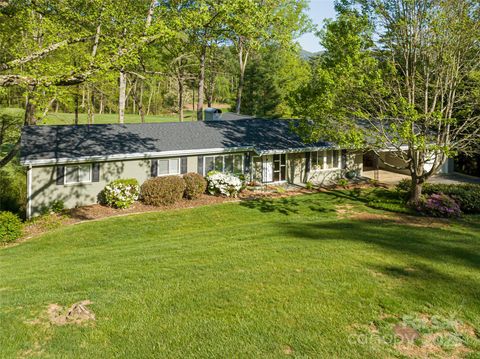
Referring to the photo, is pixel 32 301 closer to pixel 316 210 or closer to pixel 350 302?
pixel 350 302

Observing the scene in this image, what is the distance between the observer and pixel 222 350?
6109mm

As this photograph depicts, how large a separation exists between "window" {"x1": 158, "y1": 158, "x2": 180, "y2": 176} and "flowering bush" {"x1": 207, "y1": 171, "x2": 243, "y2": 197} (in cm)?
200

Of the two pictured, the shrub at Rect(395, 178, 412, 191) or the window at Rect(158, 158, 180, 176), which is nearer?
the window at Rect(158, 158, 180, 176)

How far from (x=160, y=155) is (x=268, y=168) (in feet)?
25.1

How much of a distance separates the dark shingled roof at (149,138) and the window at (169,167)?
0.72 meters

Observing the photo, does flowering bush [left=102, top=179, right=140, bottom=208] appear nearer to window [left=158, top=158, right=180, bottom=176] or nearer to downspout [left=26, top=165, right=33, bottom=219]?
window [left=158, top=158, right=180, bottom=176]

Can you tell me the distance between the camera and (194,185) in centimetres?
2139

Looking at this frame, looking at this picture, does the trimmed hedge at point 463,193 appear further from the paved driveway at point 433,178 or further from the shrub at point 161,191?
the shrub at point 161,191

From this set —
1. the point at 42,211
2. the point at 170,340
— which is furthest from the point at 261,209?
the point at 170,340

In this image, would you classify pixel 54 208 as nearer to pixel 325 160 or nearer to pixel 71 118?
pixel 325 160

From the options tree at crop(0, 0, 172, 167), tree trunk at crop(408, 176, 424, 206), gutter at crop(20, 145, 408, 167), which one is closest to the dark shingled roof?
gutter at crop(20, 145, 408, 167)

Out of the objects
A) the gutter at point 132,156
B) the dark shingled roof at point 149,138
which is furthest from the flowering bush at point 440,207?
the gutter at point 132,156

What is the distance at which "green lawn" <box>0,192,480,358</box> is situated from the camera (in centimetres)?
636

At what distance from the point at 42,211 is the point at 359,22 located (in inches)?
717
